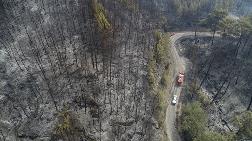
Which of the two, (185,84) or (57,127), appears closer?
(57,127)

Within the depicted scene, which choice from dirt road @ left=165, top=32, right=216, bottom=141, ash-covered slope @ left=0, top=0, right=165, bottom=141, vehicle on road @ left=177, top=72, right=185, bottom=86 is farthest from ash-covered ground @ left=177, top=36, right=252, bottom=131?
ash-covered slope @ left=0, top=0, right=165, bottom=141

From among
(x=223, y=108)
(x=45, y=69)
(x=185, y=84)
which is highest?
(x=45, y=69)

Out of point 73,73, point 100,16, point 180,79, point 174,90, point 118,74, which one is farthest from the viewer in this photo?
point 180,79

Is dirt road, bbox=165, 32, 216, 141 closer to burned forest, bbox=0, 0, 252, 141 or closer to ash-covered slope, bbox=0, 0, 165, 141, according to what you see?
burned forest, bbox=0, 0, 252, 141

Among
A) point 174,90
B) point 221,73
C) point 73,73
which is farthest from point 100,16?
point 221,73

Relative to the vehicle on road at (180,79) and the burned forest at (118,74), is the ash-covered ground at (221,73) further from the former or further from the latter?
the vehicle on road at (180,79)

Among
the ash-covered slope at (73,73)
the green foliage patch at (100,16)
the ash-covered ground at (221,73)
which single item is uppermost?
the green foliage patch at (100,16)

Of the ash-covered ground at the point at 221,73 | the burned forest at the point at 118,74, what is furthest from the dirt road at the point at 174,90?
the ash-covered ground at the point at 221,73

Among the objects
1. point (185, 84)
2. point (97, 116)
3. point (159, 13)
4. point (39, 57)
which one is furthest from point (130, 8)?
point (97, 116)

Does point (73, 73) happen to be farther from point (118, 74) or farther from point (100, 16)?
point (100, 16)

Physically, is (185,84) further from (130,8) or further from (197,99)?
(130,8)

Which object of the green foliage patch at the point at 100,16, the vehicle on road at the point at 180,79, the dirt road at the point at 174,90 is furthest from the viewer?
the vehicle on road at the point at 180,79
